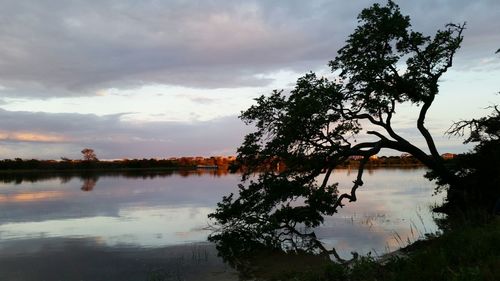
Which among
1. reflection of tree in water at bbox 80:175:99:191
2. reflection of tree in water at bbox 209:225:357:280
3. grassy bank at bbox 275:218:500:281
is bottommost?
reflection of tree in water at bbox 209:225:357:280

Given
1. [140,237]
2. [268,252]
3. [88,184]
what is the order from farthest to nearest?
[88,184]
[140,237]
[268,252]

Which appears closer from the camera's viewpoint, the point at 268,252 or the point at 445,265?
the point at 445,265

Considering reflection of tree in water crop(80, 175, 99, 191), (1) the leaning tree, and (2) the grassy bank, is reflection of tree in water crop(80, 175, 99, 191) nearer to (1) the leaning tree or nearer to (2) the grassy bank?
(1) the leaning tree

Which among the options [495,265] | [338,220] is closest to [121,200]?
[338,220]

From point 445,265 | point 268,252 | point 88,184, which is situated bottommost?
point 268,252

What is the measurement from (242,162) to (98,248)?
7.07 metres

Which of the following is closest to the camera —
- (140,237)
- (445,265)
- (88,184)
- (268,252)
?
(445,265)

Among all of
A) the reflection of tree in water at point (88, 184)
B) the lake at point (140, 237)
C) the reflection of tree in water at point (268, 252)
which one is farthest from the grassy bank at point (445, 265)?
the reflection of tree in water at point (88, 184)

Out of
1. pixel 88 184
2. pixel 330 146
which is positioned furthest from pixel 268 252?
pixel 88 184

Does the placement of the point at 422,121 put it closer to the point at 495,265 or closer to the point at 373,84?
the point at 373,84

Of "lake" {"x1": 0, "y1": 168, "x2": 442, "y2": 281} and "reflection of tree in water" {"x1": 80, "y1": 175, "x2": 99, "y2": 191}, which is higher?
"reflection of tree in water" {"x1": 80, "y1": 175, "x2": 99, "y2": 191}

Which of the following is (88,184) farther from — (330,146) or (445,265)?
(445,265)

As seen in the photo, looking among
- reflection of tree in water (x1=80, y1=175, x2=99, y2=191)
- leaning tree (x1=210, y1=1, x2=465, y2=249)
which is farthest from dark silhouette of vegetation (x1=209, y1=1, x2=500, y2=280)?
reflection of tree in water (x1=80, y1=175, x2=99, y2=191)

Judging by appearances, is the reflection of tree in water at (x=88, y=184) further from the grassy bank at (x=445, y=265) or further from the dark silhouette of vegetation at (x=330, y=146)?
the grassy bank at (x=445, y=265)
